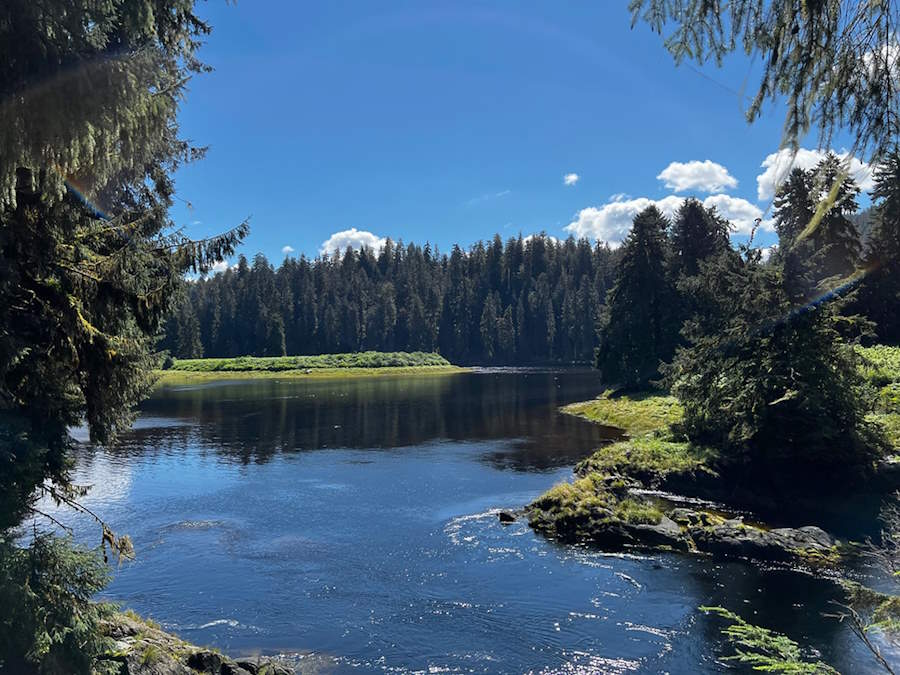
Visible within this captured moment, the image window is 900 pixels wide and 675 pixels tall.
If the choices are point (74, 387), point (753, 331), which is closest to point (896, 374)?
point (753, 331)

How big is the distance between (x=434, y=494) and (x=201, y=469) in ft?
44.5

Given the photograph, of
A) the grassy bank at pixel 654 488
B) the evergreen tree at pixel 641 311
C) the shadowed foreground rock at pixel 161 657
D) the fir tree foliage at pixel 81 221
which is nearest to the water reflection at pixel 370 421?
the grassy bank at pixel 654 488

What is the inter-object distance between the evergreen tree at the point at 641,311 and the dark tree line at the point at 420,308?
82.9 metres

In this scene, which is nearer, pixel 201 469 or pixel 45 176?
pixel 45 176

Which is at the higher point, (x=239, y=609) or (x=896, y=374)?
(x=896, y=374)

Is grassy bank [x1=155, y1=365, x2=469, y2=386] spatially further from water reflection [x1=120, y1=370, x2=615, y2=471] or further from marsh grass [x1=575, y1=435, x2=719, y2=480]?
marsh grass [x1=575, y1=435, x2=719, y2=480]

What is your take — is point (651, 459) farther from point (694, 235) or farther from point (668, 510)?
point (694, 235)

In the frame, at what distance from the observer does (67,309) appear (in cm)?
1046

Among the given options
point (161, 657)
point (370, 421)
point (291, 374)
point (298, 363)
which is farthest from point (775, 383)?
point (298, 363)

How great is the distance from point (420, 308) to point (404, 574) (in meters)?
139

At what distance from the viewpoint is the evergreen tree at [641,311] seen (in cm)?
5728

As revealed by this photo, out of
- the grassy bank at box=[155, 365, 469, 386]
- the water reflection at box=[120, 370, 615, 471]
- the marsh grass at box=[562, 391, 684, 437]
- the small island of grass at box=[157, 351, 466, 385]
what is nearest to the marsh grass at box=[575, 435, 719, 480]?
the water reflection at box=[120, 370, 615, 471]

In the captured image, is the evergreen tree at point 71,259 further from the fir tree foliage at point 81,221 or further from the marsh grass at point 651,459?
the marsh grass at point 651,459

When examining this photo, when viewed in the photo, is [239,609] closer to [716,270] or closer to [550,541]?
[550,541]
